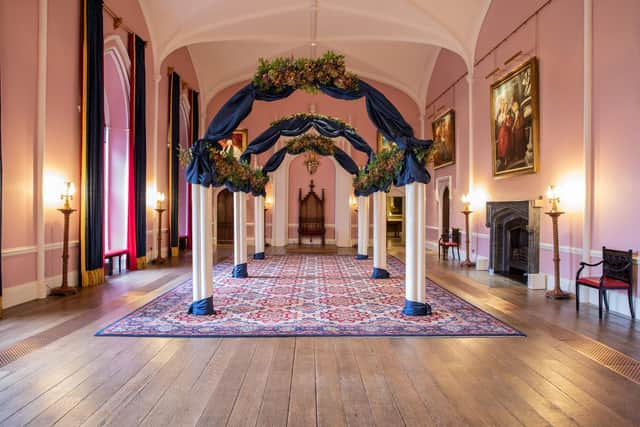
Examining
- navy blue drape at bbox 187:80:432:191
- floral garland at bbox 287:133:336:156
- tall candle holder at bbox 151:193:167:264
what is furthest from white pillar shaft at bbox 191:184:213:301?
tall candle holder at bbox 151:193:167:264

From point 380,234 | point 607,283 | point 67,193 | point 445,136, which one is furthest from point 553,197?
point 67,193

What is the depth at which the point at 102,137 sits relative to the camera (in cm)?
757

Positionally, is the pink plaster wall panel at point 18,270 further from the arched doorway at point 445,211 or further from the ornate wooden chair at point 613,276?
the arched doorway at point 445,211

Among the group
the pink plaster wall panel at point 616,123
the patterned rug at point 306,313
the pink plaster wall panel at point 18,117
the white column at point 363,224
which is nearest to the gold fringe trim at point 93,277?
the pink plaster wall panel at point 18,117

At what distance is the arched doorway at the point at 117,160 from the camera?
9.05 meters

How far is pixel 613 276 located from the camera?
17.3 ft

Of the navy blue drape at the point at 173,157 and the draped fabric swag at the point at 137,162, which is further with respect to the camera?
the navy blue drape at the point at 173,157

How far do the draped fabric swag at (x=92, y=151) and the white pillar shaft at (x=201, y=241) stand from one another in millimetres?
3150

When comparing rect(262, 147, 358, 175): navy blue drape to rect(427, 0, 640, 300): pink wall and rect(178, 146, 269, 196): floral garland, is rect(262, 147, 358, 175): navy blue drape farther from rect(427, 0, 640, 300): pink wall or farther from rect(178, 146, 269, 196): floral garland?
rect(427, 0, 640, 300): pink wall

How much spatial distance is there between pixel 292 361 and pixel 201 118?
13.2m

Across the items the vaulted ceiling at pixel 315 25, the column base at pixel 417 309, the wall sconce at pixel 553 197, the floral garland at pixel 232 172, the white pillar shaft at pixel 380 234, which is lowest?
the column base at pixel 417 309

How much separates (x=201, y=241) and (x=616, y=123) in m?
5.87

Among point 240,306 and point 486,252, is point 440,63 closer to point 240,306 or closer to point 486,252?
point 486,252

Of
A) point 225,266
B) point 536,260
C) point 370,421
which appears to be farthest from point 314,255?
point 370,421
